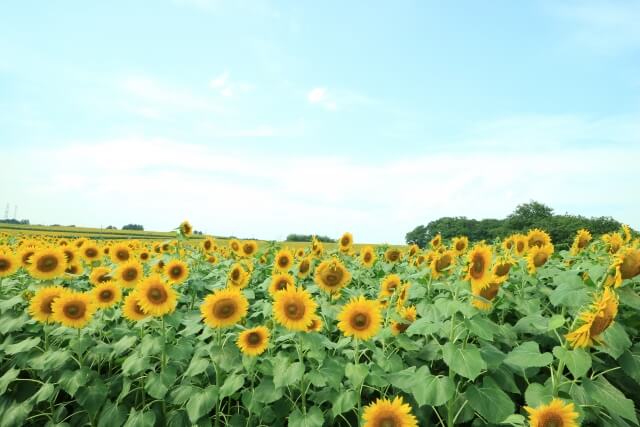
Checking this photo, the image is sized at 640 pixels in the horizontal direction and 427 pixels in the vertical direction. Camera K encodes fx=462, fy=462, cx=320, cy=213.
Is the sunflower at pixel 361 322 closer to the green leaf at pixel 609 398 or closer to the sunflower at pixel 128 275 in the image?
the green leaf at pixel 609 398

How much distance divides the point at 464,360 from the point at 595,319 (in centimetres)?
85

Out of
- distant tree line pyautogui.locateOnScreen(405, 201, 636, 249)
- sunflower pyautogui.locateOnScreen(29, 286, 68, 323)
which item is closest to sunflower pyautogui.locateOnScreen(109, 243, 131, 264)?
sunflower pyautogui.locateOnScreen(29, 286, 68, 323)

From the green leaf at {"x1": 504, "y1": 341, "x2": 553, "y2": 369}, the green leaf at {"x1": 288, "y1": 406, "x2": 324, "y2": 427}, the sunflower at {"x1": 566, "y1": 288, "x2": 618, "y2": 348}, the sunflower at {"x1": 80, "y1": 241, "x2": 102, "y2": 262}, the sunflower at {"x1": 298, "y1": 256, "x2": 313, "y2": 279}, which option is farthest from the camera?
the sunflower at {"x1": 80, "y1": 241, "x2": 102, "y2": 262}

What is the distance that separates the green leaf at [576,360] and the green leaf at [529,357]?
4.1 inches

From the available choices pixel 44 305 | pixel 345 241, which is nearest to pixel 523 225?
pixel 345 241

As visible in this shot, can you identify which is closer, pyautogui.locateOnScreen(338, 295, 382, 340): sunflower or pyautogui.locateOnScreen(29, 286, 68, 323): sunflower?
pyautogui.locateOnScreen(338, 295, 382, 340): sunflower

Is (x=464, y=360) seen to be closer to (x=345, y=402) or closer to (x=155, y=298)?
(x=345, y=402)

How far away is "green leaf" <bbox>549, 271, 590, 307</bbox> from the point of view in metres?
3.49

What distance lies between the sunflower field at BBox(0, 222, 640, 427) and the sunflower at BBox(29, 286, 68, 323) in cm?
1

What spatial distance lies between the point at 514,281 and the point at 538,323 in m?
1.42

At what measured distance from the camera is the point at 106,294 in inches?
198

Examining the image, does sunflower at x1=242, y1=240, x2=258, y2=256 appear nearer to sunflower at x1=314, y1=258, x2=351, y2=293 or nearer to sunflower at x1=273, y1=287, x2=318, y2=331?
sunflower at x1=314, y1=258, x2=351, y2=293

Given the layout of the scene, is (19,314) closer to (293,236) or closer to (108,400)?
(108,400)

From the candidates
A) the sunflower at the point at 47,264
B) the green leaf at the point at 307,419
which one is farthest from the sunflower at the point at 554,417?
the sunflower at the point at 47,264
